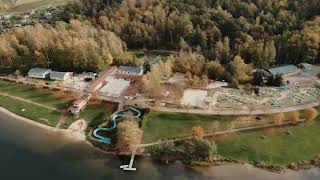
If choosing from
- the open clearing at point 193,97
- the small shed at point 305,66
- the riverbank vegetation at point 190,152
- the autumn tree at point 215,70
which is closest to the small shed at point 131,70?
the open clearing at point 193,97

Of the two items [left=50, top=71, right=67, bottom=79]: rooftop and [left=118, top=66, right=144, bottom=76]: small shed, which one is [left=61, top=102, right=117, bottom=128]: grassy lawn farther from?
[left=50, top=71, right=67, bottom=79]: rooftop

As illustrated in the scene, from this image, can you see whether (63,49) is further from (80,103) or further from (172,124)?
(172,124)

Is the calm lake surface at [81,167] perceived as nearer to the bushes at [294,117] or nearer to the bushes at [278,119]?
the bushes at [278,119]

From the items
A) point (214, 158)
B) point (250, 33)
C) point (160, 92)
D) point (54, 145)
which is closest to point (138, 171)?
point (214, 158)

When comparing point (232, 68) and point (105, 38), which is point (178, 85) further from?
point (105, 38)

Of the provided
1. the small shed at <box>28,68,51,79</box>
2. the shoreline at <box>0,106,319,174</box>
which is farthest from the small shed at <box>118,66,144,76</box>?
the shoreline at <box>0,106,319,174</box>

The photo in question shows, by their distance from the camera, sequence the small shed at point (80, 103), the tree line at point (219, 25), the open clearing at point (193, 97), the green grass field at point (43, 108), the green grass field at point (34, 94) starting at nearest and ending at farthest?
the green grass field at point (43, 108), the small shed at point (80, 103), the open clearing at point (193, 97), the green grass field at point (34, 94), the tree line at point (219, 25)
